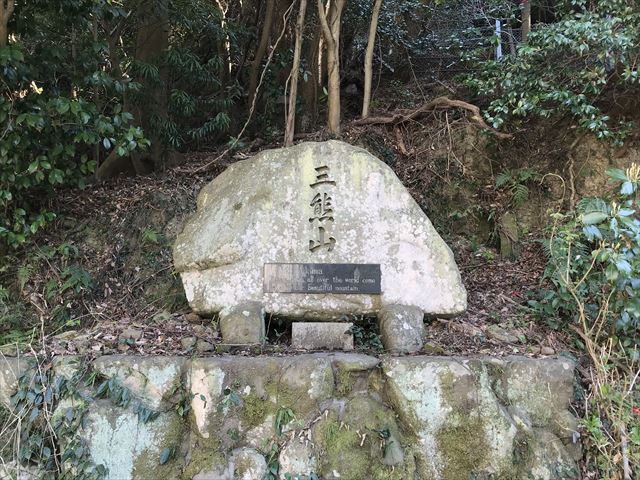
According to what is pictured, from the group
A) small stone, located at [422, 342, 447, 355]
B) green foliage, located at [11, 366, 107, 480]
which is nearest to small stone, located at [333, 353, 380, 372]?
small stone, located at [422, 342, 447, 355]

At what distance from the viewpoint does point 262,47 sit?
7242mm

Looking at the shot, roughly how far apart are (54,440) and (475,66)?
6749 mm

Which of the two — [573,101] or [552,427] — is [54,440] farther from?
[573,101]

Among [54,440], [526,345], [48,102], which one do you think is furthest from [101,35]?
[526,345]

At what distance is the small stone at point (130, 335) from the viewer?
3961mm

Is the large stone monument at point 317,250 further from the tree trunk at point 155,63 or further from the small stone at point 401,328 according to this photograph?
the tree trunk at point 155,63

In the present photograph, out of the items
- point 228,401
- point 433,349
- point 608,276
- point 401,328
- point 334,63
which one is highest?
point 334,63

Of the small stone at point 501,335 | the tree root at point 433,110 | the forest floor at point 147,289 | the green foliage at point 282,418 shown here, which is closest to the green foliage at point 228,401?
the green foliage at point 282,418

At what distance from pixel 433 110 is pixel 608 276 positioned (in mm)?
3738

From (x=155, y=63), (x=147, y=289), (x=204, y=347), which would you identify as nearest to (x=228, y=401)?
(x=204, y=347)

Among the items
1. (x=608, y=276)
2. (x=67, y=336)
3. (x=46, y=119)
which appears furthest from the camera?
(x=46, y=119)

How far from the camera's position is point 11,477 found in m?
3.36

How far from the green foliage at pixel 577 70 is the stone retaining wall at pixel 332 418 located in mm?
3097

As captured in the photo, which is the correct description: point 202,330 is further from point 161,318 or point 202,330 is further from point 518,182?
point 518,182
